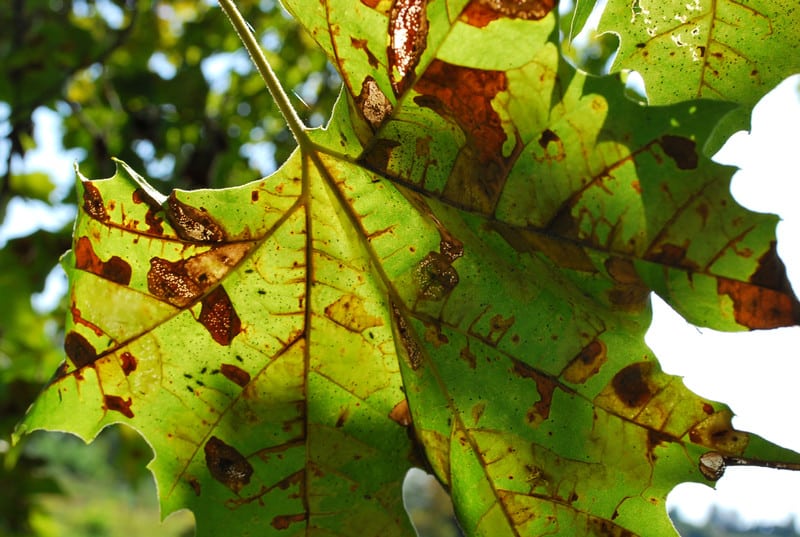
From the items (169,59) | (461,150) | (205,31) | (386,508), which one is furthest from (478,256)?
(169,59)

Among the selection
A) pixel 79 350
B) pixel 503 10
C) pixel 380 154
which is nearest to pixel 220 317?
pixel 79 350

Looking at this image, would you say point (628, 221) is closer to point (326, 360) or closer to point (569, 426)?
point (569, 426)

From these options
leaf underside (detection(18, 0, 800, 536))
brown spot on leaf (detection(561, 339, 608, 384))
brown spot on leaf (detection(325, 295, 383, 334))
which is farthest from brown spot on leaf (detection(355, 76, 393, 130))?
brown spot on leaf (detection(561, 339, 608, 384))

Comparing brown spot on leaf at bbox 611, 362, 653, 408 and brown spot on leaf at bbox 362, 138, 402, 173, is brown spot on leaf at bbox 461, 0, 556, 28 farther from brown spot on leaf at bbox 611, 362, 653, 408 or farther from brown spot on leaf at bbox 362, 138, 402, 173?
brown spot on leaf at bbox 611, 362, 653, 408

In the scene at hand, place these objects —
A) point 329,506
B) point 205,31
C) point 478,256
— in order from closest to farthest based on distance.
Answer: point 478,256 < point 329,506 < point 205,31

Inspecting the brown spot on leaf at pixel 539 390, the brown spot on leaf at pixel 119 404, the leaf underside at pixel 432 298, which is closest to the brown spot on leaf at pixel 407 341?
the leaf underside at pixel 432 298
